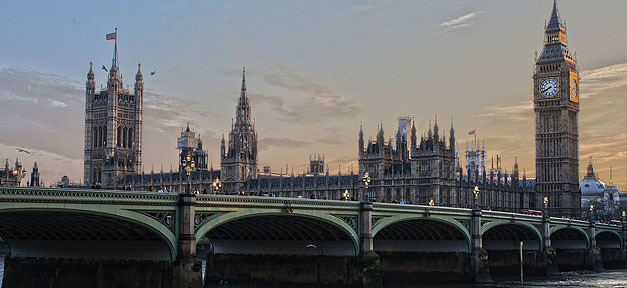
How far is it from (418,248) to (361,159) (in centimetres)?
7643

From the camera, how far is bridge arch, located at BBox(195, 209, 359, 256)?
A: 69.3 meters

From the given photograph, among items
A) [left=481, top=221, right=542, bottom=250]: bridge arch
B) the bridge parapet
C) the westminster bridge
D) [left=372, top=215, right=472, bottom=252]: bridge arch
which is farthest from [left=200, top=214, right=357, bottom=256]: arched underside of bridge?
[left=481, top=221, right=542, bottom=250]: bridge arch

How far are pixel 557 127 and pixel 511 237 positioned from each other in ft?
254

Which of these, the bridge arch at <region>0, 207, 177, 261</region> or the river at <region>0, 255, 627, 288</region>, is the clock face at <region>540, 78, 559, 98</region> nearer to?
the river at <region>0, 255, 627, 288</region>

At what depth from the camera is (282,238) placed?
7650 cm

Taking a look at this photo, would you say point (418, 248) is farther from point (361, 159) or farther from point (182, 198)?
point (361, 159)

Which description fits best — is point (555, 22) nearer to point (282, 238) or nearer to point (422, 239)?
point (422, 239)

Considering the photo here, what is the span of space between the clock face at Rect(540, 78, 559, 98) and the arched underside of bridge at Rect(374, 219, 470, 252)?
320ft

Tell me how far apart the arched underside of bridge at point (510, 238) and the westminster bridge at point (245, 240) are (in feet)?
0.50

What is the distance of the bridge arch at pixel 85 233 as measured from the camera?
51.3m

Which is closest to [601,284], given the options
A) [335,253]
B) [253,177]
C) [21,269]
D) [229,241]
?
[335,253]

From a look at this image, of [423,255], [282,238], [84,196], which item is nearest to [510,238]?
[423,255]

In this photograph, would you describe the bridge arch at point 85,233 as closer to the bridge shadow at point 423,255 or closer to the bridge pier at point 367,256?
the bridge pier at point 367,256

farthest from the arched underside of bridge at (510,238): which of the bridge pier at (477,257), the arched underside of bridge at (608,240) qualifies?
the arched underside of bridge at (608,240)
